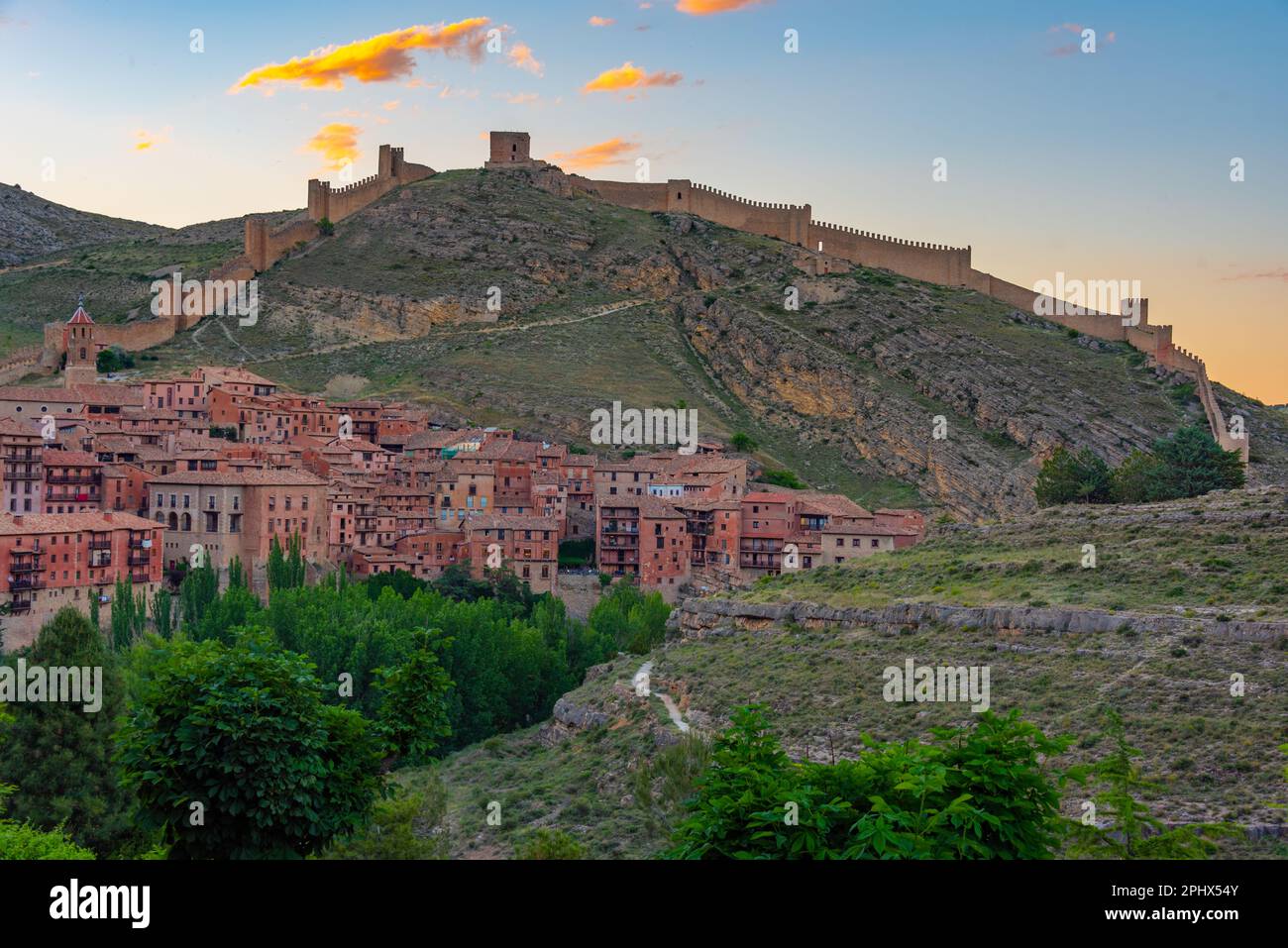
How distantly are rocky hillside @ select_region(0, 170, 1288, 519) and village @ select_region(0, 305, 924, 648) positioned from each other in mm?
10829

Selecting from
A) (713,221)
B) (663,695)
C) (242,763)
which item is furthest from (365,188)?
(242,763)

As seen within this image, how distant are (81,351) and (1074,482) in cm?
4696

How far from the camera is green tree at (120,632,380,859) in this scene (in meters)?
14.2

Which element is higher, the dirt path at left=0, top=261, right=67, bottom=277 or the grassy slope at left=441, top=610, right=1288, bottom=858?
the dirt path at left=0, top=261, right=67, bottom=277

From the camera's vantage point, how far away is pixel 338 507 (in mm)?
53312

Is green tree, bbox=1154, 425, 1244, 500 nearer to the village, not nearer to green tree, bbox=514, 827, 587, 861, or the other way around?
the village

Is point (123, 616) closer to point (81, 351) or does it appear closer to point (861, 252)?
point (81, 351)

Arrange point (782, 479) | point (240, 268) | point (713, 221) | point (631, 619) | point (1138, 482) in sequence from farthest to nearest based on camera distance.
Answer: point (713, 221), point (240, 268), point (782, 479), point (1138, 482), point (631, 619)

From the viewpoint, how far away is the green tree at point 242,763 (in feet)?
46.6

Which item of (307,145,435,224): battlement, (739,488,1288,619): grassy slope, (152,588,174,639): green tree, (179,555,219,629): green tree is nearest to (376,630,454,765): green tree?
(739,488,1288,619): grassy slope

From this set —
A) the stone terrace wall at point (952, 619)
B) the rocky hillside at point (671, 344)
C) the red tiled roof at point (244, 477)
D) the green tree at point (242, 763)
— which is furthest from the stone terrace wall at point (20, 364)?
the green tree at point (242, 763)
